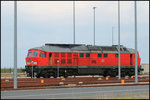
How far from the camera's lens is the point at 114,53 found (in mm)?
51406

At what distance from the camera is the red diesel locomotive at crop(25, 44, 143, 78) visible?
4634 cm

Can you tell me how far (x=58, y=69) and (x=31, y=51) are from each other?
16.1 feet

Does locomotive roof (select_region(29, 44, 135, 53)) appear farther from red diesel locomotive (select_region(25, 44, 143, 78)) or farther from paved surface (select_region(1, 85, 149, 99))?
paved surface (select_region(1, 85, 149, 99))

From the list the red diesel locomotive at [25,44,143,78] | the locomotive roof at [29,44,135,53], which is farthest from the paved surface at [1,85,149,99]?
the locomotive roof at [29,44,135,53]

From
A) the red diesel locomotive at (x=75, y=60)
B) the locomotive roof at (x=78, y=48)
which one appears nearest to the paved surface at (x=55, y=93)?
the red diesel locomotive at (x=75, y=60)

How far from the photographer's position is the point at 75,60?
4825 centimetres

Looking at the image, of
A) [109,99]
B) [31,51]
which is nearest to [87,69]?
[31,51]

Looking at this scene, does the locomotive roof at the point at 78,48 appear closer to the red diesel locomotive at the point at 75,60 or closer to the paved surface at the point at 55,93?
the red diesel locomotive at the point at 75,60

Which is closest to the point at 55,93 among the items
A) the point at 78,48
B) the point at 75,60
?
the point at 75,60

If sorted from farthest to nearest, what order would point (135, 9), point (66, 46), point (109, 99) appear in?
1. point (66, 46)
2. point (135, 9)
3. point (109, 99)

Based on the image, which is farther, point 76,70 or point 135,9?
point 76,70

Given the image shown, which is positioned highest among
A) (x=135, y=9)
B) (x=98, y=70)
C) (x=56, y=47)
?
(x=135, y=9)

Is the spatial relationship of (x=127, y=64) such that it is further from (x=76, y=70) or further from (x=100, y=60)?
(x=76, y=70)

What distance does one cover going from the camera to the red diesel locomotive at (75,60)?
46344mm
